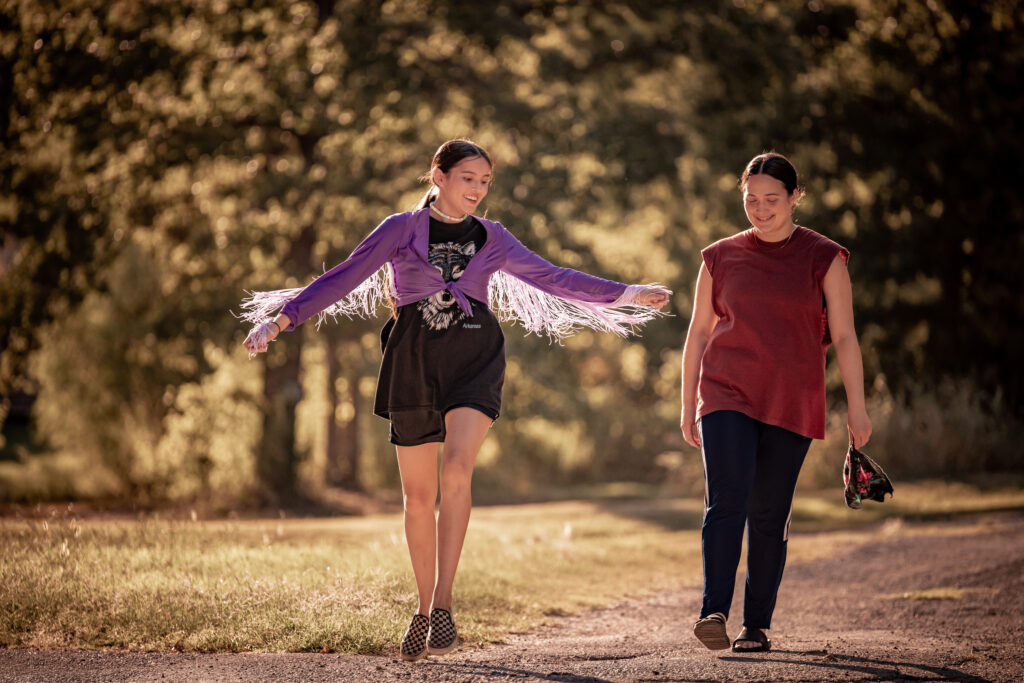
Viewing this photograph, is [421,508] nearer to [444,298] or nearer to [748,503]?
[444,298]

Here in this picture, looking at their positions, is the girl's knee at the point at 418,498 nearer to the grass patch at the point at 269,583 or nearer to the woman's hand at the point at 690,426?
the grass patch at the point at 269,583

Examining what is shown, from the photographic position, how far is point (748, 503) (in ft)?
16.5

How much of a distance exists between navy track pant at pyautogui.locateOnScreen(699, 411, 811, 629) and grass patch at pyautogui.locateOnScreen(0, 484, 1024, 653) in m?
1.38

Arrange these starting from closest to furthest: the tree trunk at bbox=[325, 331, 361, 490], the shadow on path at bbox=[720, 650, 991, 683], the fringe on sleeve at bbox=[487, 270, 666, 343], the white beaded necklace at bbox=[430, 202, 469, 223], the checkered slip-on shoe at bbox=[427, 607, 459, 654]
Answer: the shadow on path at bbox=[720, 650, 991, 683] → the checkered slip-on shoe at bbox=[427, 607, 459, 654] → the white beaded necklace at bbox=[430, 202, 469, 223] → the fringe on sleeve at bbox=[487, 270, 666, 343] → the tree trunk at bbox=[325, 331, 361, 490]

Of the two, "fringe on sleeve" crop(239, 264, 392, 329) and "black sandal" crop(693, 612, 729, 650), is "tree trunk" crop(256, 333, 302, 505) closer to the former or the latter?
"fringe on sleeve" crop(239, 264, 392, 329)

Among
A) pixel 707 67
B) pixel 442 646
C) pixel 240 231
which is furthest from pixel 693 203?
pixel 442 646

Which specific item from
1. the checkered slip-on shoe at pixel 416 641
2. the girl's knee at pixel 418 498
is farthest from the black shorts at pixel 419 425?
the checkered slip-on shoe at pixel 416 641

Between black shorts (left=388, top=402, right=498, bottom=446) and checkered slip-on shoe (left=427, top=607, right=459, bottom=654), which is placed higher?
black shorts (left=388, top=402, right=498, bottom=446)

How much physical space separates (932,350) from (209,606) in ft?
46.2

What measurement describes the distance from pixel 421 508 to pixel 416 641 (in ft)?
1.87

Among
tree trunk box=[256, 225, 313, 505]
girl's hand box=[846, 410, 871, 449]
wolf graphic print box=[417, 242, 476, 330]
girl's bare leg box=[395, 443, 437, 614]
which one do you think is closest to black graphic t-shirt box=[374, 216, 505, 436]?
wolf graphic print box=[417, 242, 476, 330]

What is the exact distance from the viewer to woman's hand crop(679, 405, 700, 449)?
5273mm

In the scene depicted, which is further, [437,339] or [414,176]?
[414,176]

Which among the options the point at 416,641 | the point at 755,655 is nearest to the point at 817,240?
the point at 755,655
